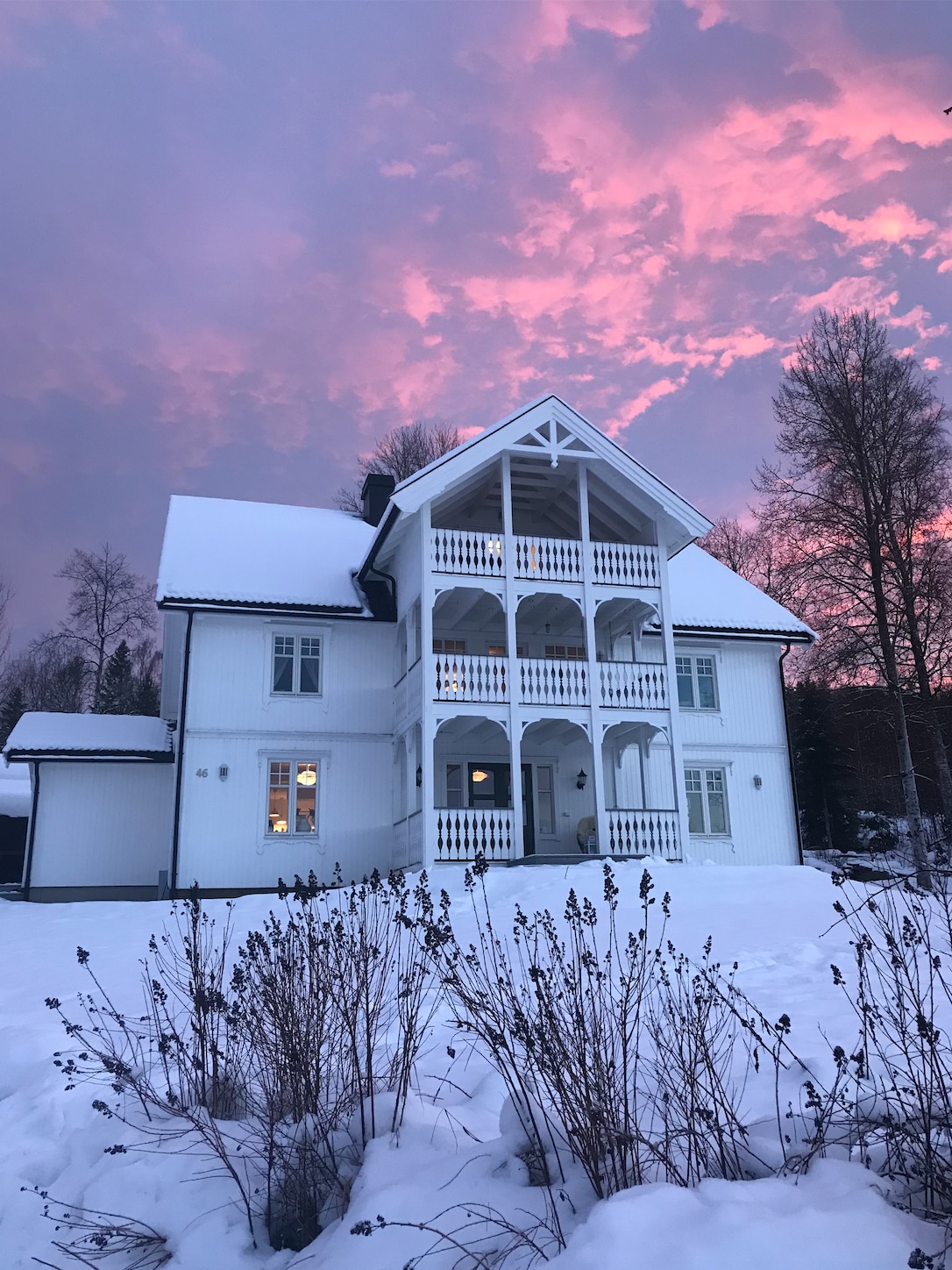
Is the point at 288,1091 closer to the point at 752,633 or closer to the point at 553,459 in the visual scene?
the point at 553,459

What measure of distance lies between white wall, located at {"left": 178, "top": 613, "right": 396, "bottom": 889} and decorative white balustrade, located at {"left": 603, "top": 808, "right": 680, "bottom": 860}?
15.8 ft

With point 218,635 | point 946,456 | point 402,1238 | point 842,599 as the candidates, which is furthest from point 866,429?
point 402,1238

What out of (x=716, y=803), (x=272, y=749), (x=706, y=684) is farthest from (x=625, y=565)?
(x=272, y=749)

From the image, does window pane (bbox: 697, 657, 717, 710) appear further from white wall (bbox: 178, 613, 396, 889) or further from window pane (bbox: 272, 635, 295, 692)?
window pane (bbox: 272, 635, 295, 692)

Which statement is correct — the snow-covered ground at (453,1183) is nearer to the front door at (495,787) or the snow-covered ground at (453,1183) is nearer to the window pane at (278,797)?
the window pane at (278,797)

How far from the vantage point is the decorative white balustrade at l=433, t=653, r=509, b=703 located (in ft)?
59.0

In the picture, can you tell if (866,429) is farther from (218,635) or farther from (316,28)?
(316,28)

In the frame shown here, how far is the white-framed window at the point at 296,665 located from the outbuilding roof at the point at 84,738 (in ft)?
11.1

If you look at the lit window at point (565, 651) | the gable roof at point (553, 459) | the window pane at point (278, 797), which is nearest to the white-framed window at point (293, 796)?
the window pane at point (278, 797)

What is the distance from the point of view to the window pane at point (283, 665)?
66.2 ft

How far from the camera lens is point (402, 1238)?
4.04 meters

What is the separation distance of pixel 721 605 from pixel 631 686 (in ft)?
17.5

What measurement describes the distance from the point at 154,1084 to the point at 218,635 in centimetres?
1432

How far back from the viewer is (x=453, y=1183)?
4309 millimetres
